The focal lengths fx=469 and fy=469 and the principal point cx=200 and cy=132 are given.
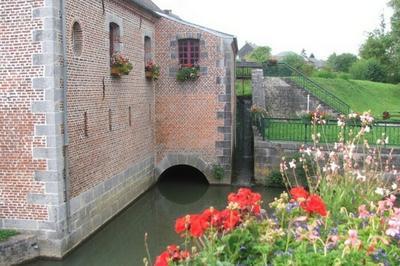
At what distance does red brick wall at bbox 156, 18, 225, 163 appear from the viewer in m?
14.0

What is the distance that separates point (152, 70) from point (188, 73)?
3.59 feet

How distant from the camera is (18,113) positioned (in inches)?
320

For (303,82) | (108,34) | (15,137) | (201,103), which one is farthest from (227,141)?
(303,82)

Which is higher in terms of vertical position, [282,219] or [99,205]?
[282,219]

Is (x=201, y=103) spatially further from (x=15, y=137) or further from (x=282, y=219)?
(x=282, y=219)

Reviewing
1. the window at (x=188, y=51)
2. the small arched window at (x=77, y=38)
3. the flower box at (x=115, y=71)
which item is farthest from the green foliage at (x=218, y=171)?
the small arched window at (x=77, y=38)

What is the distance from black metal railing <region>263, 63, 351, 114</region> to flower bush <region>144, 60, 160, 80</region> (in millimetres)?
8847

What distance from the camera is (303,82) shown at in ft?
71.1

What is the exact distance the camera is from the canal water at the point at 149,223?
858 cm

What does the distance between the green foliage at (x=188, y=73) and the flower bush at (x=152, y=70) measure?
0.66 meters

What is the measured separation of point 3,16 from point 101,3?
8.84ft

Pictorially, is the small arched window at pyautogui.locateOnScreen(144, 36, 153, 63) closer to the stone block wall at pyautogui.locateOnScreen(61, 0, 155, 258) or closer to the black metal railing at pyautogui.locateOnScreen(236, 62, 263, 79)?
the stone block wall at pyautogui.locateOnScreen(61, 0, 155, 258)

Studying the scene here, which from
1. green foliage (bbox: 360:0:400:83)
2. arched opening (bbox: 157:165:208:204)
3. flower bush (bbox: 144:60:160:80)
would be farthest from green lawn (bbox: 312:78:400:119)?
flower bush (bbox: 144:60:160:80)

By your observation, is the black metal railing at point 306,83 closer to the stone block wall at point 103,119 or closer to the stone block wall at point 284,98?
the stone block wall at point 284,98
